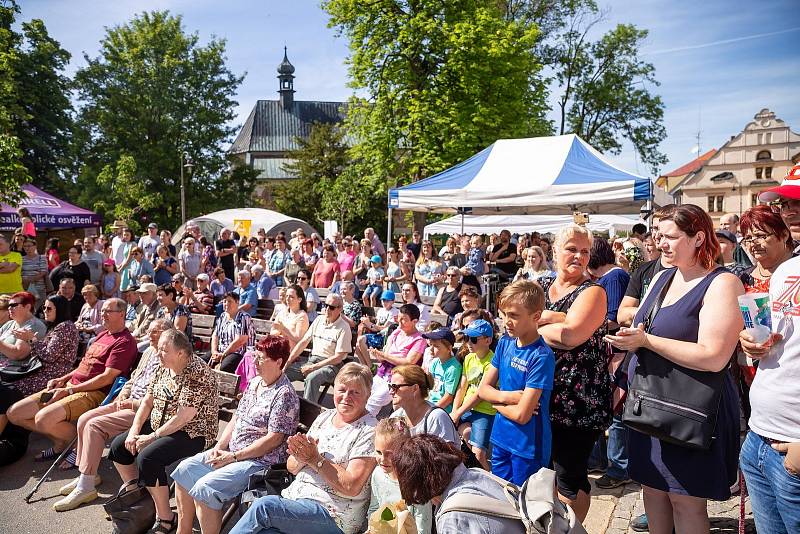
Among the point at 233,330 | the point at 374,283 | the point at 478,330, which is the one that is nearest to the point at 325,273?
the point at 374,283

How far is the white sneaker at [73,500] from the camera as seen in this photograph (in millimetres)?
4453

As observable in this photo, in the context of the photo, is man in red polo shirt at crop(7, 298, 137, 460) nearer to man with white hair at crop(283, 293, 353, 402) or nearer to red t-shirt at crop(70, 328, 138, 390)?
red t-shirt at crop(70, 328, 138, 390)

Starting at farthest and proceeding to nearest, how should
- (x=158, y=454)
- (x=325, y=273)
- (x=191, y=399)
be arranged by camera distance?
1. (x=325, y=273)
2. (x=191, y=399)
3. (x=158, y=454)

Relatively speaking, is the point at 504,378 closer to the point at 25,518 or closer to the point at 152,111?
the point at 25,518

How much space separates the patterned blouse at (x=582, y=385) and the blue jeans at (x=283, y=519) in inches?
51.3

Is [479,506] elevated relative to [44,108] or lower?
lower

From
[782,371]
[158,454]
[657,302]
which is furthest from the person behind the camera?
[158,454]

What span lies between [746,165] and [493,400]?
245 feet

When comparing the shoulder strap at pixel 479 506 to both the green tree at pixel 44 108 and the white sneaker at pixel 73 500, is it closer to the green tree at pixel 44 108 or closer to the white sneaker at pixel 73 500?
the white sneaker at pixel 73 500

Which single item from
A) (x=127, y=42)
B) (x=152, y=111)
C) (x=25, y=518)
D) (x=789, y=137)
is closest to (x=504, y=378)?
(x=25, y=518)

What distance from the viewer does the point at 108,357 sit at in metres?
5.47

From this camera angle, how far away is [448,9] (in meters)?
21.3

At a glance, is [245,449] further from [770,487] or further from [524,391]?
[770,487]

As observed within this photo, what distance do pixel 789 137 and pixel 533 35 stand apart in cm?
5758
